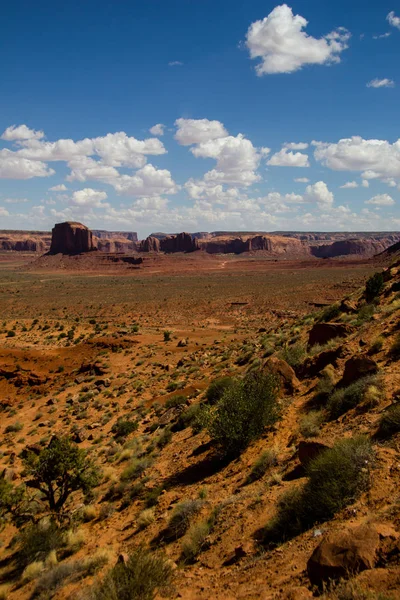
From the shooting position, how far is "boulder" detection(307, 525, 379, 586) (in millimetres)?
3785

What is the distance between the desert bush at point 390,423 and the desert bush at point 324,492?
0.62 metres

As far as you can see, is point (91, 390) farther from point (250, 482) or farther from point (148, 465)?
point (250, 482)

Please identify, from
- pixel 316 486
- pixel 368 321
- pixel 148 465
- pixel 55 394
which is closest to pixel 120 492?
pixel 148 465

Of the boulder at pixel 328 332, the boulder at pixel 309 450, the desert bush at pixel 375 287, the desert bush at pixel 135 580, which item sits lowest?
the desert bush at pixel 135 580

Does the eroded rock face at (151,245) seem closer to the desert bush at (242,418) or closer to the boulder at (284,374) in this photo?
the boulder at (284,374)

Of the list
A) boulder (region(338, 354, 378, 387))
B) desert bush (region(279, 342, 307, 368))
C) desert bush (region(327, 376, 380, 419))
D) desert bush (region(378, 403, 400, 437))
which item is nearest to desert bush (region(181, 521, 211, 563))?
desert bush (region(378, 403, 400, 437))

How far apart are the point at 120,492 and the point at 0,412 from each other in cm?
1160

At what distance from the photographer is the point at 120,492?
9250mm

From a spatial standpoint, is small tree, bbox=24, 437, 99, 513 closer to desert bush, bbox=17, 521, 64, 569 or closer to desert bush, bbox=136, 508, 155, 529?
desert bush, bbox=17, 521, 64, 569

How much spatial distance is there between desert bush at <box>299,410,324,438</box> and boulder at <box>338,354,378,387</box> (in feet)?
3.38

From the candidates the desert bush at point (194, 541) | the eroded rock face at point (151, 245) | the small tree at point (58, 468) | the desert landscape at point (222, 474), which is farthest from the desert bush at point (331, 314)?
the eroded rock face at point (151, 245)

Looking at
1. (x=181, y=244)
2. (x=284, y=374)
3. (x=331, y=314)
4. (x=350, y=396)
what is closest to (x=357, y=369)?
(x=350, y=396)

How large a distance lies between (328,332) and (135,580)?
33.3 feet

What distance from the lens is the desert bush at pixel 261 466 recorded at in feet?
24.1
